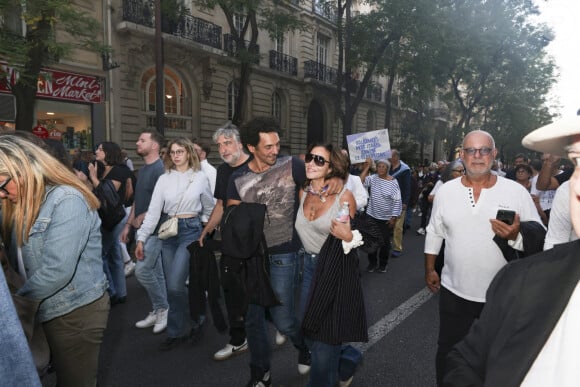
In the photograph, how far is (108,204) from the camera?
4.33 metres

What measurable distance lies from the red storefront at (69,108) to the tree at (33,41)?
3.55 metres

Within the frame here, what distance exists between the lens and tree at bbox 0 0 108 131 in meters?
6.99

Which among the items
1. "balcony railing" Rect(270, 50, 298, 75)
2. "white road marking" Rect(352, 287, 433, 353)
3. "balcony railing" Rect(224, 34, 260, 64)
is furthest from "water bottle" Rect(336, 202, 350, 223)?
"balcony railing" Rect(270, 50, 298, 75)

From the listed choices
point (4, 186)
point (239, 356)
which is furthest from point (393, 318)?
point (4, 186)

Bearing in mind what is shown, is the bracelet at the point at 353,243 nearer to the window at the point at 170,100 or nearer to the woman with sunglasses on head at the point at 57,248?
the woman with sunglasses on head at the point at 57,248

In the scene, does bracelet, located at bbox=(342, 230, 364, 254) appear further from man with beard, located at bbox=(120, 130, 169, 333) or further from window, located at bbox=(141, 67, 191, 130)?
window, located at bbox=(141, 67, 191, 130)

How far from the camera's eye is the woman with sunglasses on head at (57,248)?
A: 189 centimetres

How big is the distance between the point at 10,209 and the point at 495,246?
9.35 ft

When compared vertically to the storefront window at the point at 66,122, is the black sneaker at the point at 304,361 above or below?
below

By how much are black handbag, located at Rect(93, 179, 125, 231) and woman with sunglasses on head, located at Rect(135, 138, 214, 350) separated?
2.12 ft

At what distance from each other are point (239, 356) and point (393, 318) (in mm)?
1891

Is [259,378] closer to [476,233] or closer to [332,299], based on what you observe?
[332,299]

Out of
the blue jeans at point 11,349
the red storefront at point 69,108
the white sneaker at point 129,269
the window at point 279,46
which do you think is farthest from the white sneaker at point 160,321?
the window at point 279,46

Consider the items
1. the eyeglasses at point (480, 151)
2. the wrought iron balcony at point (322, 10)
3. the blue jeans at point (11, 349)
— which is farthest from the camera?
the wrought iron balcony at point (322, 10)
